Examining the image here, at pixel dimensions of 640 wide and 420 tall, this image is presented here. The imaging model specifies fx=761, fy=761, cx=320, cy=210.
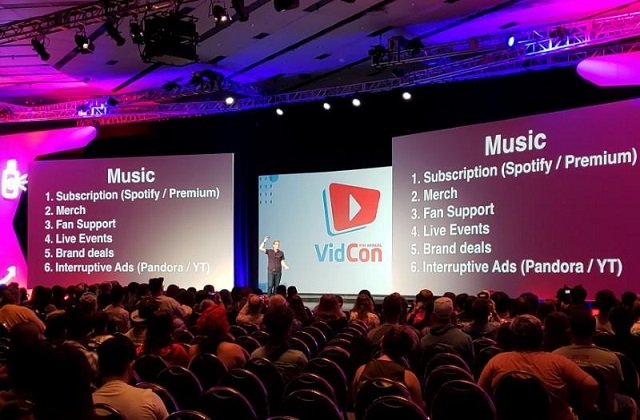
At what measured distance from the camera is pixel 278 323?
543 centimetres

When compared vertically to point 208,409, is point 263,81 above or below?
above

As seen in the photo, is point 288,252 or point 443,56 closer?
point 443,56

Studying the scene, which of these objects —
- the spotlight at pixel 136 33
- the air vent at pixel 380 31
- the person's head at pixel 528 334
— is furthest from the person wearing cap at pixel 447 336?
the air vent at pixel 380 31

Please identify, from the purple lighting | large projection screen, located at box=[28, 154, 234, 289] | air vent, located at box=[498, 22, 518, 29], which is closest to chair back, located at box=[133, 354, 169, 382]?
air vent, located at box=[498, 22, 518, 29]

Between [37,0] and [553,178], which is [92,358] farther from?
[553,178]

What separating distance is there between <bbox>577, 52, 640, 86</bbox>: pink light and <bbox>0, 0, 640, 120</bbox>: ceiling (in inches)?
9.9

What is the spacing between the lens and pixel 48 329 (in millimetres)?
5688

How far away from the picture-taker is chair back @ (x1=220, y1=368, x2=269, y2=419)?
447 centimetres

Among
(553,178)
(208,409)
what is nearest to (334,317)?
(208,409)

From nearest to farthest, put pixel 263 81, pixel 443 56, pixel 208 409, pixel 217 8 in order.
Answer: pixel 208 409
pixel 217 8
pixel 443 56
pixel 263 81

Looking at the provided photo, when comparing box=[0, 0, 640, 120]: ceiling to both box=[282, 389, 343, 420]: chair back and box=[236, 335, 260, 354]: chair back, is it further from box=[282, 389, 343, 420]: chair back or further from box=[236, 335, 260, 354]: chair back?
box=[282, 389, 343, 420]: chair back

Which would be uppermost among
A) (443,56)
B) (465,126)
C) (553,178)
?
(443,56)

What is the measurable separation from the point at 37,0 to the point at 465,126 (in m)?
7.73

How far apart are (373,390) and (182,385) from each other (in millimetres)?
1173
